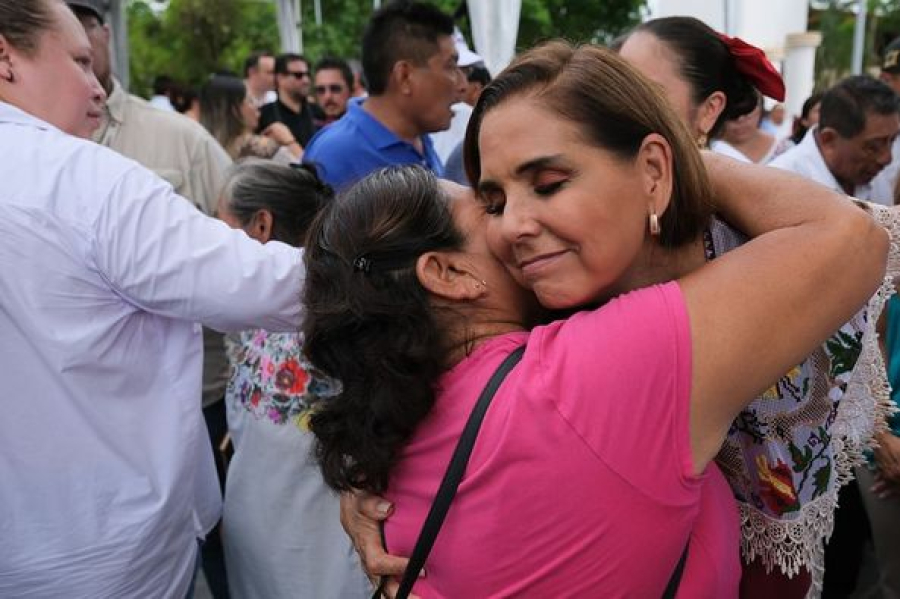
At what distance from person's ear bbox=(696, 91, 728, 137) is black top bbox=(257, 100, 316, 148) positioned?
17.5 ft

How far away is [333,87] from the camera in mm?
7953

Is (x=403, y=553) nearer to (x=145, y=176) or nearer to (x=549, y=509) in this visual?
(x=549, y=509)

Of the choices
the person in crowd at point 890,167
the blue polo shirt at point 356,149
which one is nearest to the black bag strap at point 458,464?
the blue polo shirt at point 356,149

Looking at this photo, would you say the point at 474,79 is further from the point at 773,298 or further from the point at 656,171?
the point at 773,298

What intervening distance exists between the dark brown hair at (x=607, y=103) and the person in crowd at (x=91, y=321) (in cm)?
71

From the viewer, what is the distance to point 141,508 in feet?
6.01

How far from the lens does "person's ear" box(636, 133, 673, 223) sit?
121 centimetres

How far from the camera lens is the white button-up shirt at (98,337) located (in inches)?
66.5

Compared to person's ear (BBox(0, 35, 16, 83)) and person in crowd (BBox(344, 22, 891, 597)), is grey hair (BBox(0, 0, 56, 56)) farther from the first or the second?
person in crowd (BBox(344, 22, 891, 597))

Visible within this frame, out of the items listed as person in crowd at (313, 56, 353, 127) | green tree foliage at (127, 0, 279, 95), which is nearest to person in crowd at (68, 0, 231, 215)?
person in crowd at (313, 56, 353, 127)

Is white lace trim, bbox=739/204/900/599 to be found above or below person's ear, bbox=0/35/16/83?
below

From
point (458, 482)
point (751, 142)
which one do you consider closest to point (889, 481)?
point (458, 482)

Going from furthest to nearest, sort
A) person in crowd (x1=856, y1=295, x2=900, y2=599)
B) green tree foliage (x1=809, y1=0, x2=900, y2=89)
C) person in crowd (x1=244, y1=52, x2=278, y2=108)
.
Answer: green tree foliage (x1=809, y1=0, x2=900, y2=89)
person in crowd (x1=244, y1=52, x2=278, y2=108)
person in crowd (x1=856, y1=295, x2=900, y2=599)

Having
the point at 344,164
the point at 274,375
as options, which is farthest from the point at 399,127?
the point at 274,375
